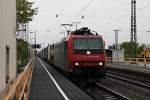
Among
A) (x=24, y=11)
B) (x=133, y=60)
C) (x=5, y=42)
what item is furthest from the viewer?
(x=133, y=60)

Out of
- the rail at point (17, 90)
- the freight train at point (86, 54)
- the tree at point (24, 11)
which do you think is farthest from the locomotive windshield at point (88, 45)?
the tree at point (24, 11)

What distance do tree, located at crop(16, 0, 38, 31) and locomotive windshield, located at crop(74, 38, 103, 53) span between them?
12.6 metres

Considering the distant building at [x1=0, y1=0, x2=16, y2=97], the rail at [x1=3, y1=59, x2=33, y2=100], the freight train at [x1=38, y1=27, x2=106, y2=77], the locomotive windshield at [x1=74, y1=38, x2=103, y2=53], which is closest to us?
the rail at [x1=3, y1=59, x2=33, y2=100]

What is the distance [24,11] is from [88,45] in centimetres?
1428

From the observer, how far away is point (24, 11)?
37.9 meters

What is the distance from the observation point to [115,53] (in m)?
61.5

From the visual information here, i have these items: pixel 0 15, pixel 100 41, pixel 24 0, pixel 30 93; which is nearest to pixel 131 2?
pixel 24 0

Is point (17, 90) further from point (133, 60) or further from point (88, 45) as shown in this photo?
point (133, 60)

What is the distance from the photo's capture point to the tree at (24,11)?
37094mm

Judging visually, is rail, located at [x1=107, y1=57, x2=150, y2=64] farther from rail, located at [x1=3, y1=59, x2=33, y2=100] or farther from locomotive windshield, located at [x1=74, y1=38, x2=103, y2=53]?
rail, located at [x1=3, y1=59, x2=33, y2=100]

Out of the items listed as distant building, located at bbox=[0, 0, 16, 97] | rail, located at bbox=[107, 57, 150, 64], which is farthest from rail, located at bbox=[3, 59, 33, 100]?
rail, located at bbox=[107, 57, 150, 64]

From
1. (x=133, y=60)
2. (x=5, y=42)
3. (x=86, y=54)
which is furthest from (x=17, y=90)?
(x=133, y=60)

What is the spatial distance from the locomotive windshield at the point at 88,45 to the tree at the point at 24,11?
12.6 m

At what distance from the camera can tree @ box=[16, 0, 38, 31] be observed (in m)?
37.1
